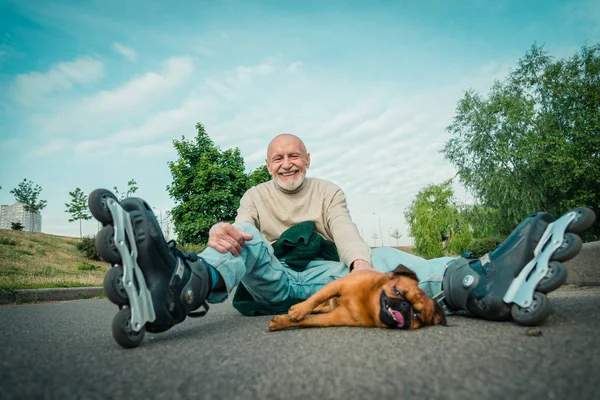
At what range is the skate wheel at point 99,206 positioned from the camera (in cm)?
198

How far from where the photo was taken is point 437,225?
112 feet

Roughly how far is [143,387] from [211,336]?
42.5 inches

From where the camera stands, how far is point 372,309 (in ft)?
8.05

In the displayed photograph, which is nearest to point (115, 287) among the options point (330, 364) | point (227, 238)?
point (227, 238)

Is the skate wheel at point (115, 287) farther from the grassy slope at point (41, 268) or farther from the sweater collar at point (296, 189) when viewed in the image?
the grassy slope at point (41, 268)

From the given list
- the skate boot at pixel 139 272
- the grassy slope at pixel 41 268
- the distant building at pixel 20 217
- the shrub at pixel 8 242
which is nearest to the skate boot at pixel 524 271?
the skate boot at pixel 139 272

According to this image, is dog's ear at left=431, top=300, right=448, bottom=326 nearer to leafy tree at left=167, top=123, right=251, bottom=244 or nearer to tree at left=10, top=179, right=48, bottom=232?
leafy tree at left=167, top=123, right=251, bottom=244

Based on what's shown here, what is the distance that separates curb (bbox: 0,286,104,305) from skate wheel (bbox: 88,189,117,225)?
19.3 ft

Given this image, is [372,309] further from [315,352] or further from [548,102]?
[548,102]

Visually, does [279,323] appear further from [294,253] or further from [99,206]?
[99,206]

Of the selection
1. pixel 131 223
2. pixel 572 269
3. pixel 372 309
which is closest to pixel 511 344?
pixel 372 309

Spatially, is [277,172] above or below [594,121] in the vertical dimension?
below

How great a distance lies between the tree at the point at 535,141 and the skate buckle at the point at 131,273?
2307 cm

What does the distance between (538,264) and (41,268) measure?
12660mm
